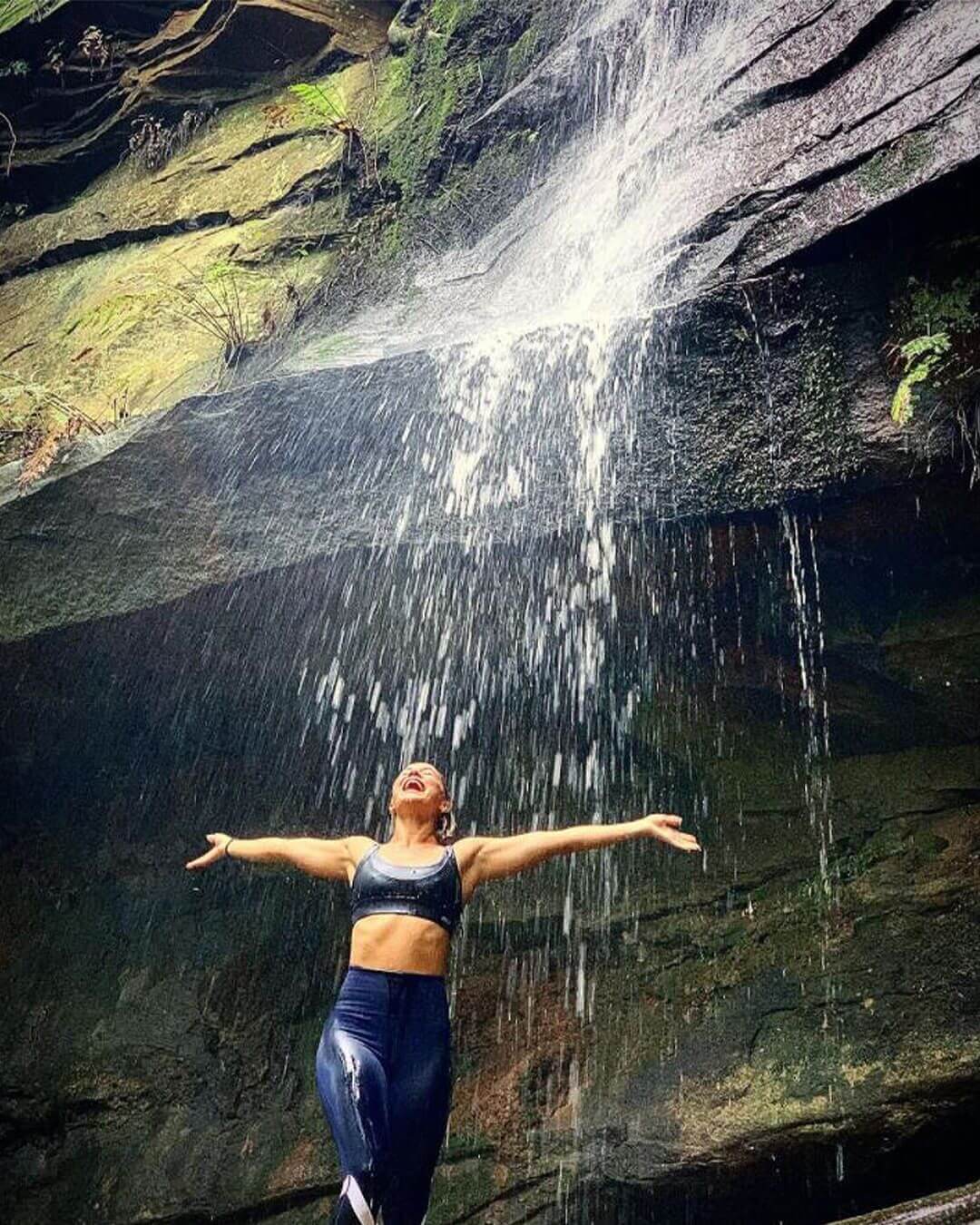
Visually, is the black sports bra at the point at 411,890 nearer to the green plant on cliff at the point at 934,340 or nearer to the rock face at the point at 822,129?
the green plant on cliff at the point at 934,340

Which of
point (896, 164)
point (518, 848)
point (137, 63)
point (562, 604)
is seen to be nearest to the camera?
point (518, 848)

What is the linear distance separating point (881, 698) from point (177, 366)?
19.8 ft

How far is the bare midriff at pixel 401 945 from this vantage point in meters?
3.69

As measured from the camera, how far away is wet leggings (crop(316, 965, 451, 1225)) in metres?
3.41

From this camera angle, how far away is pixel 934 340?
4418mm

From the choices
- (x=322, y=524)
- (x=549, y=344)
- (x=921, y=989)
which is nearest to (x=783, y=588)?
(x=549, y=344)

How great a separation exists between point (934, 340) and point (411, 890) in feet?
11.0

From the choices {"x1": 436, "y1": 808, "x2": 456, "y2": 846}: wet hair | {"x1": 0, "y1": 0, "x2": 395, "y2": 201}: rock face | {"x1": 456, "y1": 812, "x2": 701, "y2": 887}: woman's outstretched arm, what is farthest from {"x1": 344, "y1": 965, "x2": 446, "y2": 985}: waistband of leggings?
{"x1": 0, "y1": 0, "x2": 395, "y2": 201}: rock face

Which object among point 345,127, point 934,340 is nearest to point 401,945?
point 934,340

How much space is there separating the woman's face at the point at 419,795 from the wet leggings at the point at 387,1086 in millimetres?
654

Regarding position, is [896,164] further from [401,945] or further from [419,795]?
[401,945]

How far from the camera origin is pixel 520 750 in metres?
5.97

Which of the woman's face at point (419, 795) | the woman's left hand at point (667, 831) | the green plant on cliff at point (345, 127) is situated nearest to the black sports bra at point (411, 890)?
the woman's face at point (419, 795)

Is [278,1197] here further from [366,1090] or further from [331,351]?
[331,351]
